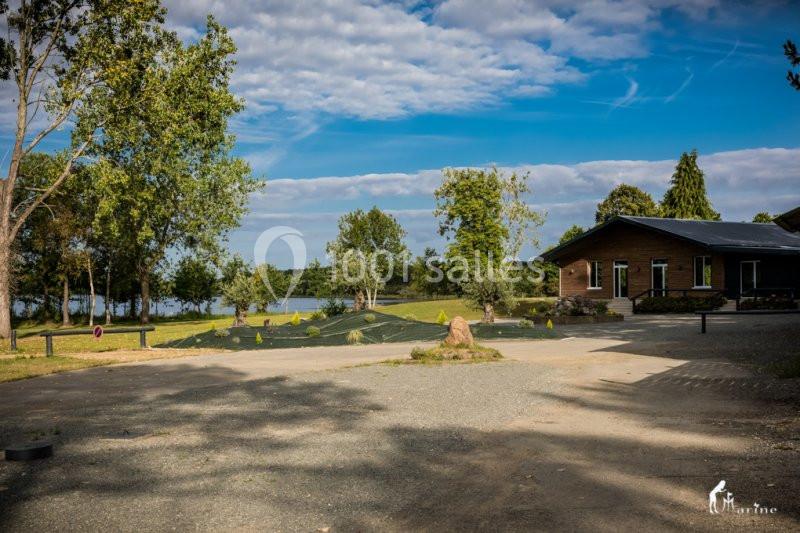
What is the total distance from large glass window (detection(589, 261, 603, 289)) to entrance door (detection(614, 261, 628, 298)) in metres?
1.61

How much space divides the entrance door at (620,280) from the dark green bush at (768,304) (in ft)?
26.1

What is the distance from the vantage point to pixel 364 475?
6094 millimetres

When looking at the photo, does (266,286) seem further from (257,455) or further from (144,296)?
(257,455)

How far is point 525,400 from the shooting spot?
10.0m

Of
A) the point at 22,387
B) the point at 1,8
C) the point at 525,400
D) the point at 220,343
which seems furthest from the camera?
the point at 1,8

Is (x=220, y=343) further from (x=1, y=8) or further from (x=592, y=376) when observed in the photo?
(x=1, y=8)

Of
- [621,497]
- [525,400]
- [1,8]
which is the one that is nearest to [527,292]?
[1,8]

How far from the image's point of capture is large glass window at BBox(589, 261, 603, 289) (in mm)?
41188

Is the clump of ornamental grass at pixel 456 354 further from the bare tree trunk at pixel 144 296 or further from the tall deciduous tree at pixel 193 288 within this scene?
the tall deciduous tree at pixel 193 288

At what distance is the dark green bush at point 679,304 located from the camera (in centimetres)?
3250

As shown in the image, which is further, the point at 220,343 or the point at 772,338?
the point at 220,343

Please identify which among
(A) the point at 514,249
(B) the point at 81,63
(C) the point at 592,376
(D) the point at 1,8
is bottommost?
(C) the point at 592,376

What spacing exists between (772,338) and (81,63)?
89.9 ft

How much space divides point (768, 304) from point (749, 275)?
4.78 metres
